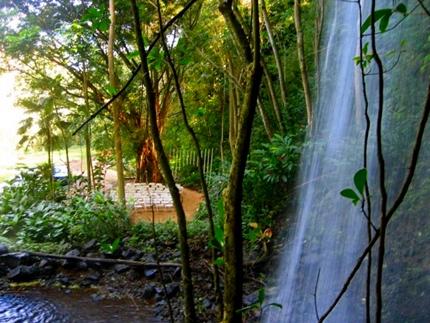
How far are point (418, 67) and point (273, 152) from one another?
1869 millimetres

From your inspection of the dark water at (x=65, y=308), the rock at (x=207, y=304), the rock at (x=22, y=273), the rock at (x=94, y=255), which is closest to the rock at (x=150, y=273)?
the dark water at (x=65, y=308)

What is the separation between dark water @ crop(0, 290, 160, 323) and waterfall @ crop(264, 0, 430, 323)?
1554 millimetres

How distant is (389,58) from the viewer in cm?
396

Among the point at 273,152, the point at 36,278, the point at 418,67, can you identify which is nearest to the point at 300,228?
the point at 273,152

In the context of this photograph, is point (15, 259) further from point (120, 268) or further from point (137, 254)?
point (137, 254)

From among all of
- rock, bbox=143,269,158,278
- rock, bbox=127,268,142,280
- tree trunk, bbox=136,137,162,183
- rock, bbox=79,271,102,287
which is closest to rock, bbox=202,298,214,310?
rock, bbox=143,269,158,278

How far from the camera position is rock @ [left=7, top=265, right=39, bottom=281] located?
5066 mm

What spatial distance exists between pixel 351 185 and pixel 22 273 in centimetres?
420

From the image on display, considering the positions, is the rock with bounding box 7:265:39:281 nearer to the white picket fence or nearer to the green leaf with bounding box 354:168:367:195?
the green leaf with bounding box 354:168:367:195

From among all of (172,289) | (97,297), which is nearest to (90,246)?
(97,297)

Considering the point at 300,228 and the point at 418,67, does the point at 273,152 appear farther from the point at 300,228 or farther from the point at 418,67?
the point at 418,67

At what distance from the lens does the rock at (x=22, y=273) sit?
5.07 meters

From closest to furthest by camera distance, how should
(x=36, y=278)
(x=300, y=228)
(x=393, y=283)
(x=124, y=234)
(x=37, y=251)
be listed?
(x=393, y=283) < (x=300, y=228) < (x=36, y=278) < (x=37, y=251) < (x=124, y=234)

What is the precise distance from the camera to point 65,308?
4.38 meters
